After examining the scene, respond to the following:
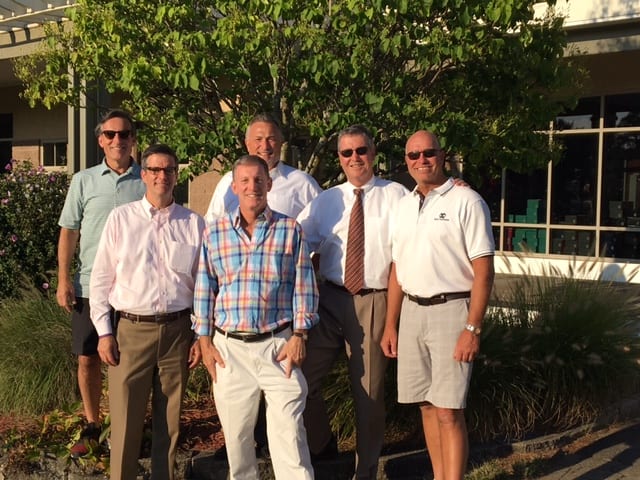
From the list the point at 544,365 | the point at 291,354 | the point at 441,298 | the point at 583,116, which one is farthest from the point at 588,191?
the point at 291,354

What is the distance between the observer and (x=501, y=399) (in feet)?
17.5

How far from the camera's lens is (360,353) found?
4.26 meters

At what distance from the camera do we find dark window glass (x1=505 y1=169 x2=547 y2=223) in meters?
14.9

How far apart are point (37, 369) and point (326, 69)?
325cm

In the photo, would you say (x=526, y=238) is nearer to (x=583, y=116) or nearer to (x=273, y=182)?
(x=583, y=116)

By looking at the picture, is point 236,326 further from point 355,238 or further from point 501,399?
point 501,399

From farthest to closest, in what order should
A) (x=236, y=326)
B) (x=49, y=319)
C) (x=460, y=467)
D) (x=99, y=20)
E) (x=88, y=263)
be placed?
(x=49, y=319)
(x=99, y=20)
(x=88, y=263)
(x=460, y=467)
(x=236, y=326)

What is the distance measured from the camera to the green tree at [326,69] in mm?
5340

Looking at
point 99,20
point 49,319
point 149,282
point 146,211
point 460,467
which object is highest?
point 99,20

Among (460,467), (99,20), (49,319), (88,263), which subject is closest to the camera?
(460,467)

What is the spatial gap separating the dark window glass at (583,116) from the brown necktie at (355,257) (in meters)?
10.9

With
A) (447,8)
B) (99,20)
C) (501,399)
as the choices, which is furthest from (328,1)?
(501,399)

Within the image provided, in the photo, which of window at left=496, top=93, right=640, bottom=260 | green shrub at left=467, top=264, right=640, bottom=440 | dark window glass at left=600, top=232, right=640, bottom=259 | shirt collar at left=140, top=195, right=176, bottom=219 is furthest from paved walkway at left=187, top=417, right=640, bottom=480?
dark window glass at left=600, top=232, right=640, bottom=259

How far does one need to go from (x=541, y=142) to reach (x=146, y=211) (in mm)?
4057
